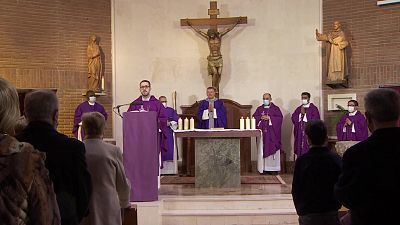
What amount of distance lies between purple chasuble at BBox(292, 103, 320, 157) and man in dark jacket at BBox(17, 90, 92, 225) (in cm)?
902

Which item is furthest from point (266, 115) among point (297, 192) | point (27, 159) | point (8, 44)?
point (27, 159)

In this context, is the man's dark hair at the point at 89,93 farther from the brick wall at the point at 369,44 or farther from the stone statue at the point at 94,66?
the brick wall at the point at 369,44

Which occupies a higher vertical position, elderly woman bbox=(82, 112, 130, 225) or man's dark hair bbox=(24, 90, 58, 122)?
man's dark hair bbox=(24, 90, 58, 122)

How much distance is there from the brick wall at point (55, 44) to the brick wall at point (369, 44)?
18.3 feet

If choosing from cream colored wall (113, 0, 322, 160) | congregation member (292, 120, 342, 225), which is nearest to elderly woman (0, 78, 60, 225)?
congregation member (292, 120, 342, 225)

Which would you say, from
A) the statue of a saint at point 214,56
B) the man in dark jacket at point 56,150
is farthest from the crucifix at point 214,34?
the man in dark jacket at point 56,150

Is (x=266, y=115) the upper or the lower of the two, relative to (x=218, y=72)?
lower

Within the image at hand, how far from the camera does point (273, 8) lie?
1235 cm

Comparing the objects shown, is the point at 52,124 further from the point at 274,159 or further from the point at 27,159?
the point at 274,159

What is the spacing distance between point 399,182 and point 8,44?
33.0 ft

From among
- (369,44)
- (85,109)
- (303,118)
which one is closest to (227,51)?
(303,118)

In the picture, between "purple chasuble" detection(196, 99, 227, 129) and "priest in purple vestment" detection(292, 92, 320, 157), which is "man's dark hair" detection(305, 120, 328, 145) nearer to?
"purple chasuble" detection(196, 99, 227, 129)

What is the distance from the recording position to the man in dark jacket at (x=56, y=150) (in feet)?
8.55

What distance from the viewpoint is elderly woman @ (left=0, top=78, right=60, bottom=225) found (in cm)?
184
